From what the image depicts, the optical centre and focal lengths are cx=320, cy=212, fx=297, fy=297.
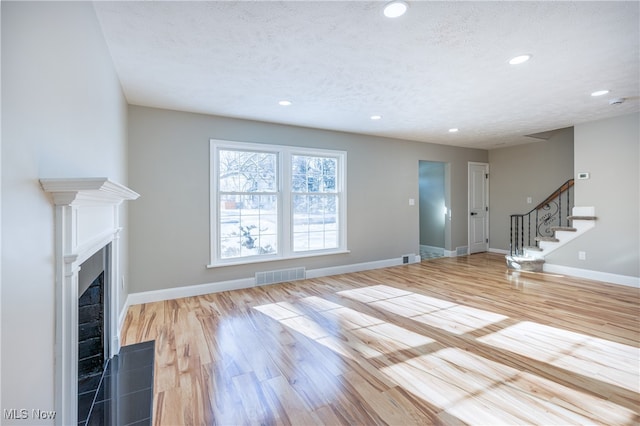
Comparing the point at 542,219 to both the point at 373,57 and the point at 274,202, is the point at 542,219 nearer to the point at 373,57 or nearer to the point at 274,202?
the point at 274,202

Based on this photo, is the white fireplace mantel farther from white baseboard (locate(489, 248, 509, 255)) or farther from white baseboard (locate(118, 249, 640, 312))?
white baseboard (locate(489, 248, 509, 255))

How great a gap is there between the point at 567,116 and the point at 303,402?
5182 mm

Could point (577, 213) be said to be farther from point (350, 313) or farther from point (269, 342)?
point (269, 342)

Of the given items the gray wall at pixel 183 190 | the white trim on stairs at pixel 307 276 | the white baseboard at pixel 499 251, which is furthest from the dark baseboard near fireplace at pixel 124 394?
the white baseboard at pixel 499 251

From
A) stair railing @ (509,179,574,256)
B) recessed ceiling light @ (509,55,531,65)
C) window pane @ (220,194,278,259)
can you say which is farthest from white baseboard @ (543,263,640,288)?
window pane @ (220,194,278,259)

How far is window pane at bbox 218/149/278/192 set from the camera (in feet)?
14.0

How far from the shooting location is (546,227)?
6207 mm

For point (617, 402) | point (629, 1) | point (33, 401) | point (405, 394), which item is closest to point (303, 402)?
point (405, 394)

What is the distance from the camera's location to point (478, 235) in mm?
7129

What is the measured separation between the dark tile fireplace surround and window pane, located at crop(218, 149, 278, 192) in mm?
2264

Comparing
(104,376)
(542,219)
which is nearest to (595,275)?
(542,219)

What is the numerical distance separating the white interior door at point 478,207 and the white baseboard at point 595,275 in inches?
73.6

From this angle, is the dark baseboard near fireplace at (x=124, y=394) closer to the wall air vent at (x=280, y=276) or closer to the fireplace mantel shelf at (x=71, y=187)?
the fireplace mantel shelf at (x=71, y=187)

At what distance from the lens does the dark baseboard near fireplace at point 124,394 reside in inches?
67.1
